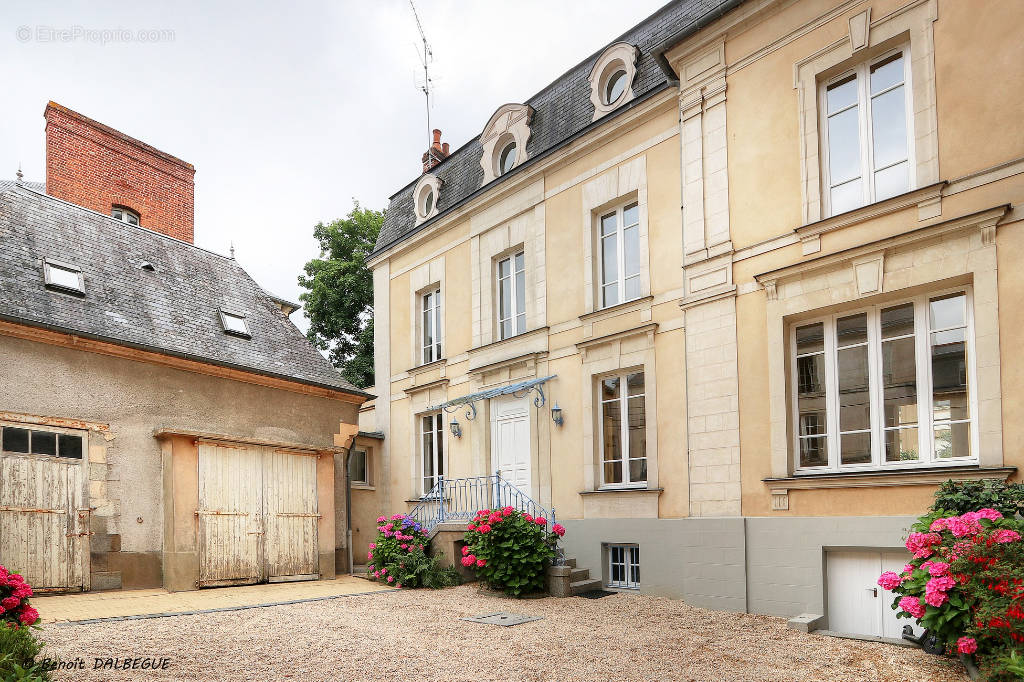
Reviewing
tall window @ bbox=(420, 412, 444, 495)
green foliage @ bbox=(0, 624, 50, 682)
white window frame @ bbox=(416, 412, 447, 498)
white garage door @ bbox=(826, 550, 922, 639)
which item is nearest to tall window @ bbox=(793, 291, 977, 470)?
white garage door @ bbox=(826, 550, 922, 639)

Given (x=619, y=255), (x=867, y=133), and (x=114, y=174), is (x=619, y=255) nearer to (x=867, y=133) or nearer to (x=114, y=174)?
(x=867, y=133)

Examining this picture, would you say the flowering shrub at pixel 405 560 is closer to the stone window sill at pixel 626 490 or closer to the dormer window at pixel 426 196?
the stone window sill at pixel 626 490

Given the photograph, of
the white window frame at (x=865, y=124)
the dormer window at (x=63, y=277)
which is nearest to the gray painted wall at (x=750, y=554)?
the white window frame at (x=865, y=124)

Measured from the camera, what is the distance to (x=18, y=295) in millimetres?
10594

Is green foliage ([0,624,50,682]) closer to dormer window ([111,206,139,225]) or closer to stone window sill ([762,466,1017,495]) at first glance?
stone window sill ([762,466,1017,495])

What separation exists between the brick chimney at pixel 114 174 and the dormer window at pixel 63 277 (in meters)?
7.68

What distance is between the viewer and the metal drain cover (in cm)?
833

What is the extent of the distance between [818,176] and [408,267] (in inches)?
358

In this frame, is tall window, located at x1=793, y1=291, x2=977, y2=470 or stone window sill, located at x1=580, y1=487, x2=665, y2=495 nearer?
tall window, located at x1=793, y1=291, x2=977, y2=470

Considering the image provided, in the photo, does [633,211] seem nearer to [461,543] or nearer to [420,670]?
[461,543]

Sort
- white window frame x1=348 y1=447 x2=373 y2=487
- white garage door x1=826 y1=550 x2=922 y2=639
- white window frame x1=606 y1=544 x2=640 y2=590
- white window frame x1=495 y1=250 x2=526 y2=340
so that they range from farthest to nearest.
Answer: white window frame x1=348 y1=447 x2=373 y2=487, white window frame x1=495 y1=250 x2=526 y2=340, white window frame x1=606 y1=544 x2=640 y2=590, white garage door x1=826 y1=550 x2=922 y2=639

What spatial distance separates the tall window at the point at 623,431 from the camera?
10.7 metres

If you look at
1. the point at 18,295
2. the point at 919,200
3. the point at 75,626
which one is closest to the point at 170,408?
the point at 18,295

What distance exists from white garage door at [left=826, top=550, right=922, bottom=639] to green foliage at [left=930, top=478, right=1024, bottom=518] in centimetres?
95
